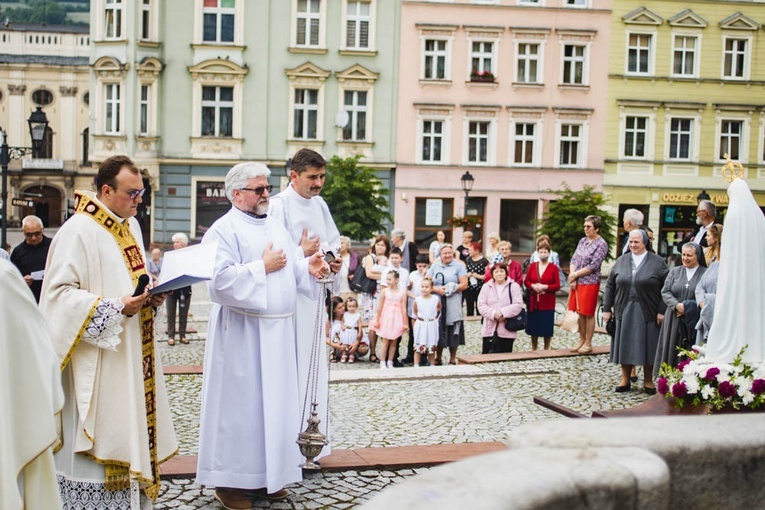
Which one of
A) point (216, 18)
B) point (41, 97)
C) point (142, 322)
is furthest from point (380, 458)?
point (41, 97)

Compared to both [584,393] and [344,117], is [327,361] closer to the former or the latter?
[584,393]

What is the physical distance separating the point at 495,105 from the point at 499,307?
2398 centimetres

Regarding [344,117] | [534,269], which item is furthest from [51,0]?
[534,269]

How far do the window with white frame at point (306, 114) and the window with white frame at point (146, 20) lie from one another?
586cm

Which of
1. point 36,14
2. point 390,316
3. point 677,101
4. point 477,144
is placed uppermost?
point 36,14

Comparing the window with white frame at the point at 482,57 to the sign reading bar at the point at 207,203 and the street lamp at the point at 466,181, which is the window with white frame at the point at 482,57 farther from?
the sign reading bar at the point at 207,203

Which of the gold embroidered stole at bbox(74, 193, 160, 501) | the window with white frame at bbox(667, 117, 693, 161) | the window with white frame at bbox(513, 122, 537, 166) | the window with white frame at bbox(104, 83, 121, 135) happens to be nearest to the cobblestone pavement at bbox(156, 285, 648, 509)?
the gold embroidered stole at bbox(74, 193, 160, 501)

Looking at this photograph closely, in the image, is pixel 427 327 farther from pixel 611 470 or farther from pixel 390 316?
pixel 611 470

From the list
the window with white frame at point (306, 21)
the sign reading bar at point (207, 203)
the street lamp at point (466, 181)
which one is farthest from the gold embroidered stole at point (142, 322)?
the window with white frame at point (306, 21)

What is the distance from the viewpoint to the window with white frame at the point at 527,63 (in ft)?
117

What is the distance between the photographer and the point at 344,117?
3438cm

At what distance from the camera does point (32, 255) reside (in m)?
10.6

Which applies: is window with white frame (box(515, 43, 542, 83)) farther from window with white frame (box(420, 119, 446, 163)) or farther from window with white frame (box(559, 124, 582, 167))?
window with white frame (box(420, 119, 446, 163))

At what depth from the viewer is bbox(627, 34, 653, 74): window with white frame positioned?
36.0 metres
